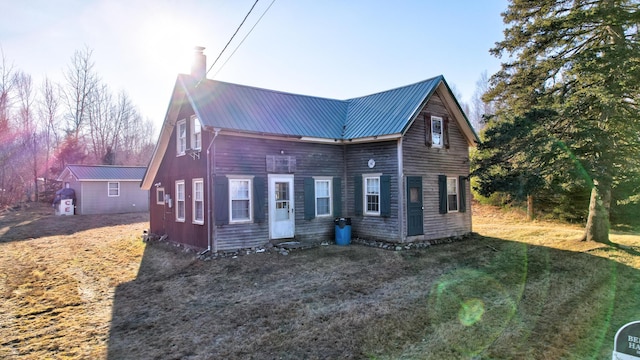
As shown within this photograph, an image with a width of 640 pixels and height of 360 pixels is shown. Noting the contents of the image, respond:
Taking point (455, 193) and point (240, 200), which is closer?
point (240, 200)

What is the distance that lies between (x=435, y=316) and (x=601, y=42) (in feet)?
37.9

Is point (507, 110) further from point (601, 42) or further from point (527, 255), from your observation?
point (527, 255)

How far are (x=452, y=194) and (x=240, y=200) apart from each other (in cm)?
829

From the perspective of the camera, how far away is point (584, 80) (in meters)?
10.5

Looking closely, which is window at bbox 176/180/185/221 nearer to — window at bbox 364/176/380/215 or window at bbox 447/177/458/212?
window at bbox 364/176/380/215

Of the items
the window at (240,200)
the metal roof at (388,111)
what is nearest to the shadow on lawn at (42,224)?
the window at (240,200)

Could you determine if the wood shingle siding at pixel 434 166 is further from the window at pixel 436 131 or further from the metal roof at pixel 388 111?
the metal roof at pixel 388 111

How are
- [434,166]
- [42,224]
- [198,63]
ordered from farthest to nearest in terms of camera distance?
[42,224] → [198,63] → [434,166]

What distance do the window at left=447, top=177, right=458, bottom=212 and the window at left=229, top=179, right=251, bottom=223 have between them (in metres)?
7.69

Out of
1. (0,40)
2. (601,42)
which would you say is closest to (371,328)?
(601,42)

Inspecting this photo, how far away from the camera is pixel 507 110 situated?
13062mm

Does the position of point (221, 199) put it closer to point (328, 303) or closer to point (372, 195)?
point (372, 195)

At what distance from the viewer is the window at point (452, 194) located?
13891 mm

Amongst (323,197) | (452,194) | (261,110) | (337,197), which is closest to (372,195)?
(337,197)
